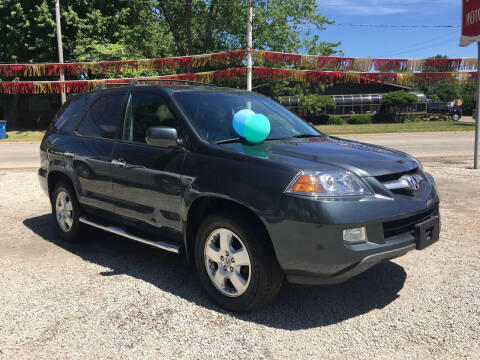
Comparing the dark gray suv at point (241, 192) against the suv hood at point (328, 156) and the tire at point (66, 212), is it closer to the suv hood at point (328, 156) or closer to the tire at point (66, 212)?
the suv hood at point (328, 156)

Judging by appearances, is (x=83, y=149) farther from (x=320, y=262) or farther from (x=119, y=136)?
(x=320, y=262)

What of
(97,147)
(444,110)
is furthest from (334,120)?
(97,147)

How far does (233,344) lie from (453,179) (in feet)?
25.0

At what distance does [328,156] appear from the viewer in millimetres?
3328

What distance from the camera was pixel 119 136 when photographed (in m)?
4.35

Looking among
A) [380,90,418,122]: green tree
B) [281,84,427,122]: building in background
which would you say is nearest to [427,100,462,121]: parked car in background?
[281,84,427,122]: building in background

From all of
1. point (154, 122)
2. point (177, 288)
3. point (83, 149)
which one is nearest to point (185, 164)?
point (154, 122)

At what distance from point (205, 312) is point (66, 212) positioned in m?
2.58

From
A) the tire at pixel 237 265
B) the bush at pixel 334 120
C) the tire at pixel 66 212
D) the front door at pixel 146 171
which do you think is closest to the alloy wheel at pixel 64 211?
the tire at pixel 66 212

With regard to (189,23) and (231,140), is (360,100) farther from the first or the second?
(231,140)

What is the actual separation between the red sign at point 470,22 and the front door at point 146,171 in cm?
865

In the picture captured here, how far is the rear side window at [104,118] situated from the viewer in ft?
14.6

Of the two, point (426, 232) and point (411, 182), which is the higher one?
point (411, 182)

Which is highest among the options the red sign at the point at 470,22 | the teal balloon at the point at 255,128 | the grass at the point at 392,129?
the red sign at the point at 470,22
